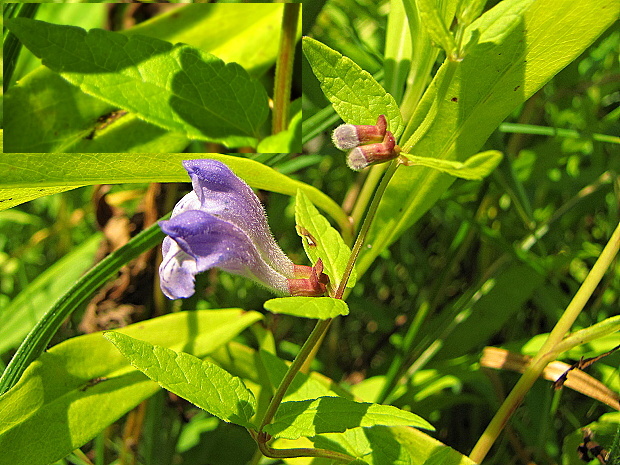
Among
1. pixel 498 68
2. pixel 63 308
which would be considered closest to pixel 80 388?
pixel 63 308

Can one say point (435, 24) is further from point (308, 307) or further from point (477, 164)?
point (308, 307)

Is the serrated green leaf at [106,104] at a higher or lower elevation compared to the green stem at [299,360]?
higher

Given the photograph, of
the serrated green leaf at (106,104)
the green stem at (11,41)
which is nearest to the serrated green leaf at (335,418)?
the serrated green leaf at (106,104)

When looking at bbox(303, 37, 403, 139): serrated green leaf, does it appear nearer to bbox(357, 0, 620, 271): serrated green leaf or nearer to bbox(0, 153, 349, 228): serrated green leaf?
bbox(357, 0, 620, 271): serrated green leaf

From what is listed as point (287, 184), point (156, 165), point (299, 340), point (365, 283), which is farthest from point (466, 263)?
point (156, 165)

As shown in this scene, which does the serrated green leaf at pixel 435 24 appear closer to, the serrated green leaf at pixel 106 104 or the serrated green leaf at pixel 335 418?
the serrated green leaf at pixel 335 418
